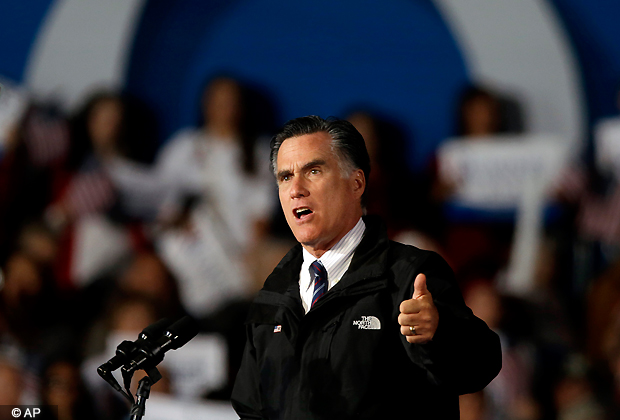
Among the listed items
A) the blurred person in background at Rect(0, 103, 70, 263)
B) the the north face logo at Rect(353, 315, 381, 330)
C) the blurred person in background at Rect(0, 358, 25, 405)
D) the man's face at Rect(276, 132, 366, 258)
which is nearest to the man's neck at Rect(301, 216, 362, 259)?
the man's face at Rect(276, 132, 366, 258)

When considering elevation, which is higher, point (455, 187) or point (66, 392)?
point (455, 187)

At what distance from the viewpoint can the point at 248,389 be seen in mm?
1888

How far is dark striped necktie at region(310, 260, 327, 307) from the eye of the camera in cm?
179

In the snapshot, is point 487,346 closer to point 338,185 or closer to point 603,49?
point 338,185

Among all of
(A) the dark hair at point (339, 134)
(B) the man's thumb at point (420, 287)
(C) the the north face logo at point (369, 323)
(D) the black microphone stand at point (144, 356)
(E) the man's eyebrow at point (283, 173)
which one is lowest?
(D) the black microphone stand at point (144, 356)

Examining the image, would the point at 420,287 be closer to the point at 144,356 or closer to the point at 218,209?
the point at 144,356

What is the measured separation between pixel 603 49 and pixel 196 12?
3.34 meters

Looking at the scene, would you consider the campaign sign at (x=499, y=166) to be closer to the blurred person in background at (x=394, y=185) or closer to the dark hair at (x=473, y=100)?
the dark hair at (x=473, y=100)

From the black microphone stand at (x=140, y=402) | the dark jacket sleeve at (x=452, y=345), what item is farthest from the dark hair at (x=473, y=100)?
the black microphone stand at (x=140, y=402)

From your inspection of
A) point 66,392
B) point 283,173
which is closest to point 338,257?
point 283,173

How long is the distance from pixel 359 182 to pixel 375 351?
479 mm

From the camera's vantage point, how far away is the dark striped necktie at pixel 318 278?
1.79 meters

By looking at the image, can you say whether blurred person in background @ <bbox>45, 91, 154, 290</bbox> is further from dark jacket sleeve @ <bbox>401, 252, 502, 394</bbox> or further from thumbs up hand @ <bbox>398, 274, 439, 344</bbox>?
thumbs up hand @ <bbox>398, 274, 439, 344</bbox>

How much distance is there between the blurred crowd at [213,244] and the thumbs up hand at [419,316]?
3.25 meters
